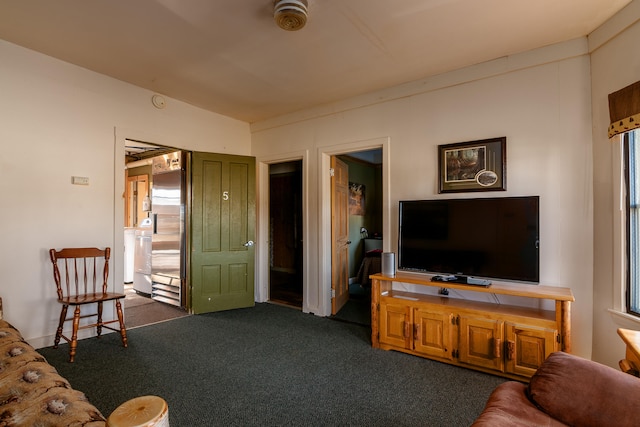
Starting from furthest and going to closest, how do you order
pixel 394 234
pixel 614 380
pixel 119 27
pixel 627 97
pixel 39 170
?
pixel 394 234 < pixel 39 170 < pixel 119 27 < pixel 627 97 < pixel 614 380

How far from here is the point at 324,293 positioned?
161 inches

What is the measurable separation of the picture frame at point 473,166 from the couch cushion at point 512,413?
6.23ft

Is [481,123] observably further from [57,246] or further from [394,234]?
[57,246]

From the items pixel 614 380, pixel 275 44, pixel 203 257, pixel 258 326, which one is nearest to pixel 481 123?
pixel 275 44

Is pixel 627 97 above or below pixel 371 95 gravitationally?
below

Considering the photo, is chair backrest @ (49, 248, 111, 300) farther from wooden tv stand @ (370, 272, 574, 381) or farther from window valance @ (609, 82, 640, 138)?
window valance @ (609, 82, 640, 138)

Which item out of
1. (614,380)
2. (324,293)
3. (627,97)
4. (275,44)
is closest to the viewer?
(614,380)

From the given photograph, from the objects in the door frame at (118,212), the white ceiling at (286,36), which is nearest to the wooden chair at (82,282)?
the door frame at (118,212)

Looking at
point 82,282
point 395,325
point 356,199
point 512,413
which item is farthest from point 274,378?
point 356,199

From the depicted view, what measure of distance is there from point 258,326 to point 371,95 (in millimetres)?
3086

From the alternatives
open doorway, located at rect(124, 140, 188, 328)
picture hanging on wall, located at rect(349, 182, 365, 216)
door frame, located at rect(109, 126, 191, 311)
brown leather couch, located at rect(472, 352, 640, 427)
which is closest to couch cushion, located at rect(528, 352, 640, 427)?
brown leather couch, located at rect(472, 352, 640, 427)

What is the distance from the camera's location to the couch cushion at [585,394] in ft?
4.09

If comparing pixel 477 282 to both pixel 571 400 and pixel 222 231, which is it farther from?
pixel 222 231

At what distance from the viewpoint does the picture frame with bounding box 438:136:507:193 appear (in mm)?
2863
